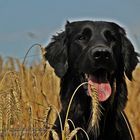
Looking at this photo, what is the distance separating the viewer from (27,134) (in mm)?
3105

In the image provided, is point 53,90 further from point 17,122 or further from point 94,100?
point 94,100

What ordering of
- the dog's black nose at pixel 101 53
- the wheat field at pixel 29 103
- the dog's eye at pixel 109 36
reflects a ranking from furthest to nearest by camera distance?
the dog's eye at pixel 109 36 → the dog's black nose at pixel 101 53 → the wheat field at pixel 29 103

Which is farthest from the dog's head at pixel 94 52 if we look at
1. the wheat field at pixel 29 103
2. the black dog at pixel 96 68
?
the wheat field at pixel 29 103

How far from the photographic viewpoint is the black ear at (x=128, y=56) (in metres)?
4.14

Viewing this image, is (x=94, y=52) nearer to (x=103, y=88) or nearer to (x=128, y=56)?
(x=103, y=88)

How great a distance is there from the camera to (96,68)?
3.54 meters

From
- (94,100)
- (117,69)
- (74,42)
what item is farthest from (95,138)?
(94,100)

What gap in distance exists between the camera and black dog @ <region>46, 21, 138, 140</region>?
3.57m

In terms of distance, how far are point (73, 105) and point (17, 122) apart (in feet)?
4.29

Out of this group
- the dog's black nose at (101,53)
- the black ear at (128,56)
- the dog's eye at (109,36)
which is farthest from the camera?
the black ear at (128,56)

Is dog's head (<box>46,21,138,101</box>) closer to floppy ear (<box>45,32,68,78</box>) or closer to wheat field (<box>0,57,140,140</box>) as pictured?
floppy ear (<box>45,32,68,78</box>)

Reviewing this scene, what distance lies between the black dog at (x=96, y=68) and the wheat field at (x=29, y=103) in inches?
8.6

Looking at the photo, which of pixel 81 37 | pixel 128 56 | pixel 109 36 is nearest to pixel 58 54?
pixel 81 37

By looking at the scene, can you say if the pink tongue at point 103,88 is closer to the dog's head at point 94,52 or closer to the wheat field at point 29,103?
the dog's head at point 94,52
